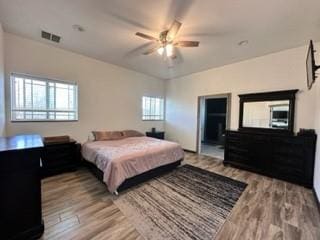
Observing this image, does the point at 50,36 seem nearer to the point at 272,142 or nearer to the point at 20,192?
the point at 20,192

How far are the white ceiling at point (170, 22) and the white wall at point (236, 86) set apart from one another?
0.37 metres

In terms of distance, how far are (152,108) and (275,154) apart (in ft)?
14.4

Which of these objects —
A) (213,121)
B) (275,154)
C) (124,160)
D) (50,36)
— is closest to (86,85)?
(50,36)

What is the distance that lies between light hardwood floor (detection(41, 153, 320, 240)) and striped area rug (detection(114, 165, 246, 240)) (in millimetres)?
132

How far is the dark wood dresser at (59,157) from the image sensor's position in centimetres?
331

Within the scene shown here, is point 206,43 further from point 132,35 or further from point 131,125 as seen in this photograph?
point 131,125

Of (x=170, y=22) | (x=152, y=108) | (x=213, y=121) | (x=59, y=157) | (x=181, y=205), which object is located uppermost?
(x=170, y=22)

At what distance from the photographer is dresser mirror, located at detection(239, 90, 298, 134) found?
355cm

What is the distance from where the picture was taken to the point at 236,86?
4.54 metres

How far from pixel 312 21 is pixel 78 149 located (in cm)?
542

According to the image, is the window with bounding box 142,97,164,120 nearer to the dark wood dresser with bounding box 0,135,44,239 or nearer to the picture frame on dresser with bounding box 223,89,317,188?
the picture frame on dresser with bounding box 223,89,317,188

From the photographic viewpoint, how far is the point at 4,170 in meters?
1.49

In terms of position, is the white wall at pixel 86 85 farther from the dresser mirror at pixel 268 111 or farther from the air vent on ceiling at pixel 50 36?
the dresser mirror at pixel 268 111

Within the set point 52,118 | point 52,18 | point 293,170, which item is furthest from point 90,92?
point 293,170
